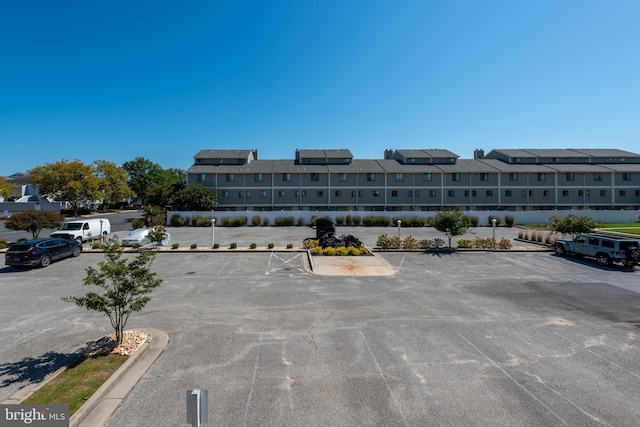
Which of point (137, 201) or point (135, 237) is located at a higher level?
point (137, 201)

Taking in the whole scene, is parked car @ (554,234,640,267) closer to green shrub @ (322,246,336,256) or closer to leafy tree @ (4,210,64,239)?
green shrub @ (322,246,336,256)

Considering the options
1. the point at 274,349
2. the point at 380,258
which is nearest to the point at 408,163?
the point at 380,258

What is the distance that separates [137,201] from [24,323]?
108 m

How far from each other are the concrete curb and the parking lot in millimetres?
208

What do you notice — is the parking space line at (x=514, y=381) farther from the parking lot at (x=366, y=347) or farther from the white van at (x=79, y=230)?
the white van at (x=79, y=230)

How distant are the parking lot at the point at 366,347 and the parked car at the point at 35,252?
177 cm

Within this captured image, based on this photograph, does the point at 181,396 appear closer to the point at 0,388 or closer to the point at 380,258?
the point at 0,388

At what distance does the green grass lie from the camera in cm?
570

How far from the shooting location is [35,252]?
56.3 ft

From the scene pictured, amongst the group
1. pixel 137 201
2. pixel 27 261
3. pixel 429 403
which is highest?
pixel 137 201

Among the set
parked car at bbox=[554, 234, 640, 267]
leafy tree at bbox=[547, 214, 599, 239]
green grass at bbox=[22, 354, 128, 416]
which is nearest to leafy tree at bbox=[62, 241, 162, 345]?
green grass at bbox=[22, 354, 128, 416]

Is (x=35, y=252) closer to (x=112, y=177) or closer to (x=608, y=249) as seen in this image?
(x=608, y=249)

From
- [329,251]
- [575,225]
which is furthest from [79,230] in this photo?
[575,225]

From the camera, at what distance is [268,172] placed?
5097 cm
